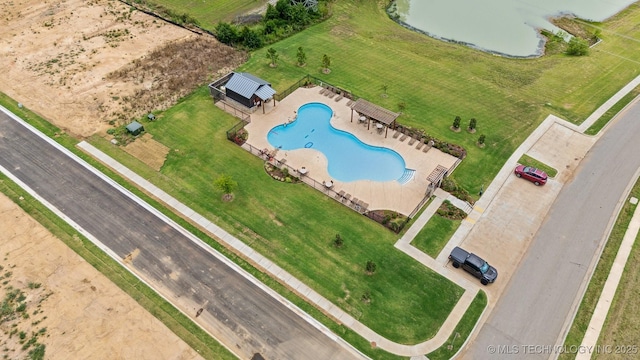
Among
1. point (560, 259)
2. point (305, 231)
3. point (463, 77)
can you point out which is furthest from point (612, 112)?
point (305, 231)

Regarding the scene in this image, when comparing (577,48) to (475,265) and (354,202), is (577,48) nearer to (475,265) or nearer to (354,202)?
(475,265)

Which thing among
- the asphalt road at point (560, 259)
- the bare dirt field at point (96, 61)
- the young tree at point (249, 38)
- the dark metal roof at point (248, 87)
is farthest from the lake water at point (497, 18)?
the bare dirt field at point (96, 61)

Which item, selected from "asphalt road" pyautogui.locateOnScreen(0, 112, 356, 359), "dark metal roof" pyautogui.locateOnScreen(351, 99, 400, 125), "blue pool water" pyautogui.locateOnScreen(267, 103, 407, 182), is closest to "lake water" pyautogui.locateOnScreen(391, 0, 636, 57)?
"dark metal roof" pyautogui.locateOnScreen(351, 99, 400, 125)

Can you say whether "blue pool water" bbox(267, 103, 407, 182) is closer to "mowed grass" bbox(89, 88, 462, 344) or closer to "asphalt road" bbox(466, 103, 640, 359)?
Result: "mowed grass" bbox(89, 88, 462, 344)

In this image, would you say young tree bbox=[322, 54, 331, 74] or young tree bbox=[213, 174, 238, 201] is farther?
young tree bbox=[322, 54, 331, 74]

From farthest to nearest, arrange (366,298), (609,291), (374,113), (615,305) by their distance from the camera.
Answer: (374,113) → (609,291) → (366,298) → (615,305)

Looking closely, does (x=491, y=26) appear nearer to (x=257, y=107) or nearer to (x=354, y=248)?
(x=257, y=107)
